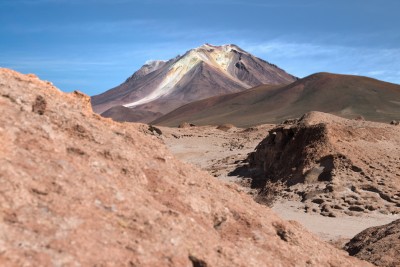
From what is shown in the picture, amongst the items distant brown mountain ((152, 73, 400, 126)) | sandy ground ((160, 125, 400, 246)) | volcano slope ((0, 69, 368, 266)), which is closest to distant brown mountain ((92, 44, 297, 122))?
distant brown mountain ((152, 73, 400, 126))

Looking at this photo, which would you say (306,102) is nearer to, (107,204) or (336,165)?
(336,165)

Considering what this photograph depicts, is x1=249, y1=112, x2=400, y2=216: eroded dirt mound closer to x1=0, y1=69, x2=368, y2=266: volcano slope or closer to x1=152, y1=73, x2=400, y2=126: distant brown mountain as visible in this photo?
x1=0, y1=69, x2=368, y2=266: volcano slope

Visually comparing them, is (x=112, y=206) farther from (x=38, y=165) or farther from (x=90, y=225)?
(x=38, y=165)

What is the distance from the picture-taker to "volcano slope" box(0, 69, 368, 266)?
10.2 ft

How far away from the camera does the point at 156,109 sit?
407 feet

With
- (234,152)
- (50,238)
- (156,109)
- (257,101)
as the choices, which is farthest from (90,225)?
(156,109)

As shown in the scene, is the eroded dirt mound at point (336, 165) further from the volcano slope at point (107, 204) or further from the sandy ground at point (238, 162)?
the volcano slope at point (107, 204)

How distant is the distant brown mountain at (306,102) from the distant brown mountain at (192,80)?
30.1 m

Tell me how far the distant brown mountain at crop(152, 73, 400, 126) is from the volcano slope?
182 ft

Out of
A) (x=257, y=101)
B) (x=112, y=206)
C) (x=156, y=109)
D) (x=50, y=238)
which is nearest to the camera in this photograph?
(x=50, y=238)

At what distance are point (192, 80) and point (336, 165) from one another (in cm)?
12877

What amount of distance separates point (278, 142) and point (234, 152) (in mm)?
7723

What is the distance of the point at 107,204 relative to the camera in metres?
3.62

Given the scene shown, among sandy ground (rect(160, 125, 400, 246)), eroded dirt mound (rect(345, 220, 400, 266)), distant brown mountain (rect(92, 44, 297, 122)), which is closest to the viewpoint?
eroded dirt mound (rect(345, 220, 400, 266))
